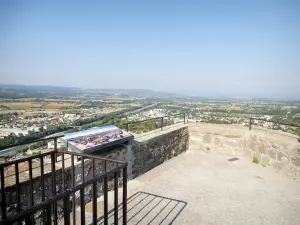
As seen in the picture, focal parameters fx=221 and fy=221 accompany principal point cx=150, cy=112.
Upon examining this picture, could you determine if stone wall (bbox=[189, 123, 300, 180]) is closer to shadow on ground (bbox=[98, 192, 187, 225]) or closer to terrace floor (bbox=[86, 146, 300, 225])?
terrace floor (bbox=[86, 146, 300, 225])

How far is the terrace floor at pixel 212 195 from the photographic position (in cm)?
398

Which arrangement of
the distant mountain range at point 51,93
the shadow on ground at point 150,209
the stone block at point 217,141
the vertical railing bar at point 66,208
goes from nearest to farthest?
1. the vertical railing bar at point 66,208
2. the shadow on ground at point 150,209
3. the stone block at point 217,141
4. the distant mountain range at point 51,93

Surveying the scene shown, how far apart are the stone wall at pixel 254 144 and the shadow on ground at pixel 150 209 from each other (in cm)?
346

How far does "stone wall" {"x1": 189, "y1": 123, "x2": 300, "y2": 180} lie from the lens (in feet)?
19.6

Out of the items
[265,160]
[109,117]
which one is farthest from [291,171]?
[109,117]

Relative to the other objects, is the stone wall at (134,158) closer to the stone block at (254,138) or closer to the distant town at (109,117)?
the distant town at (109,117)

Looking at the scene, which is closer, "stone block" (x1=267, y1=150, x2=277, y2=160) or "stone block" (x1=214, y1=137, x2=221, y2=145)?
"stone block" (x1=267, y1=150, x2=277, y2=160)

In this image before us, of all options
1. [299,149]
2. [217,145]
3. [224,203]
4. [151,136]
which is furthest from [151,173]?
[299,149]

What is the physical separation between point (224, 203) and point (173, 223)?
139 cm

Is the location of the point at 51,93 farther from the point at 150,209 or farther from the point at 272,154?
the point at 150,209

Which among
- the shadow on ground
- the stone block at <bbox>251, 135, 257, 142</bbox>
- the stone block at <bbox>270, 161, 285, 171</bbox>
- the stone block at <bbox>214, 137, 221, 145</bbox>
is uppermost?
the stone block at <bbox>251, 135, 257, 142</bbox>

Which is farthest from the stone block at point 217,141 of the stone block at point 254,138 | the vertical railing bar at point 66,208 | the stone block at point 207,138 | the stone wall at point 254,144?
the vertical railing bar at point 66,208

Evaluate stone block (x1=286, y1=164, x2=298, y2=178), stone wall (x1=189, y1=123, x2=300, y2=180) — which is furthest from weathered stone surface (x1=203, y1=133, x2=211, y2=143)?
stone block (x1=286, y1=164, x2=298, y2=178)

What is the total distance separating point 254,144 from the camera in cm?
725
